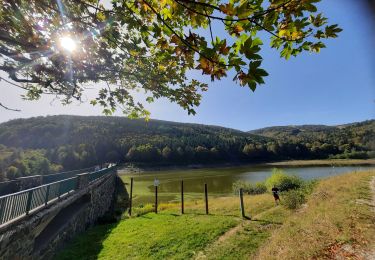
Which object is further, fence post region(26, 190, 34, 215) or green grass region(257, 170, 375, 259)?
fence post region(26, 190, 34, 215)

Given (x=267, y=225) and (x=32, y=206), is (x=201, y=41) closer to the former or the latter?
(x=32, y=206)

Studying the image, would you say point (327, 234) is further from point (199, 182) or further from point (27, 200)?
point (199, 182)

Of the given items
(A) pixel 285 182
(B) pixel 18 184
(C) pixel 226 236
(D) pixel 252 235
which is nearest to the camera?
(D) pixel 252 235

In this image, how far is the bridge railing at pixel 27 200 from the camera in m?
8.12

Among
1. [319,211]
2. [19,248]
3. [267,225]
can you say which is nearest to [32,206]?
[19,248]

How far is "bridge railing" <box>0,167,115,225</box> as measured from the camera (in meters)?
8.12

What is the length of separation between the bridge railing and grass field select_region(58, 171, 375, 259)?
108 inches

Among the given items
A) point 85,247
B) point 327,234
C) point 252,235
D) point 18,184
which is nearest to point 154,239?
point 85,247

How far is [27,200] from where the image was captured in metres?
9.82

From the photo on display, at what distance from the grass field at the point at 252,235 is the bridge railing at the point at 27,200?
8.98ft

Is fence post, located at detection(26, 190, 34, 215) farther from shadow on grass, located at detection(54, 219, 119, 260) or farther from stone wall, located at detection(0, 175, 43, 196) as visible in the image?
stone wall, located at detection(0, 175, 43, 196)

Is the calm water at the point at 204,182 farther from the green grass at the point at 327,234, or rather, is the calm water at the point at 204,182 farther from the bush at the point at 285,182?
the green grass at the point at 327,234

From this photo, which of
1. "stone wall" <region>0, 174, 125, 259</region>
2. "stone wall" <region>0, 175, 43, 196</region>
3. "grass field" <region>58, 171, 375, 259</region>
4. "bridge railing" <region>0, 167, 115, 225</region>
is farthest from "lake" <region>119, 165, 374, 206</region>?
"bridge railing" <region>0, 167, 115, 225</region>

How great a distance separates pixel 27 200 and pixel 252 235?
29.9ft
